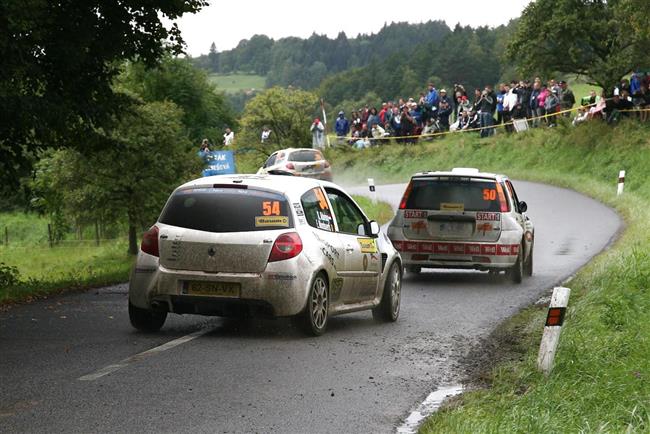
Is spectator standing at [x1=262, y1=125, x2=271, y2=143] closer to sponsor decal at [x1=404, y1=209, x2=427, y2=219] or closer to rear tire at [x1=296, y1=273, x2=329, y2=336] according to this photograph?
sponsor decal at [x1=404, y1=209, x2=427, y2=219]

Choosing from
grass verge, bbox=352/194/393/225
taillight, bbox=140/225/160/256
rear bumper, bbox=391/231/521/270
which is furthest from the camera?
grass verge, bbox=352/194/393/225

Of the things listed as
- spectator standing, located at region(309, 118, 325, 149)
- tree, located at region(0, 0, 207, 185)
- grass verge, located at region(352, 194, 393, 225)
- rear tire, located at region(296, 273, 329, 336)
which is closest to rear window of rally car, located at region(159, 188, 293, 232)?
rear tire, located at region(296, 273, 329, 336)

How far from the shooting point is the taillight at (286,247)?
10.6 m

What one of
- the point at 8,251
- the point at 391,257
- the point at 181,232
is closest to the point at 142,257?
the point at 181,232

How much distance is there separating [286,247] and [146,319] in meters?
1.64

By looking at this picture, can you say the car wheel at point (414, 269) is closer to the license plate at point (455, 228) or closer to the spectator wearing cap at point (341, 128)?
the license plate at point (455, 228)

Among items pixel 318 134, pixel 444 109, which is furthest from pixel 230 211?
pixel 318 134

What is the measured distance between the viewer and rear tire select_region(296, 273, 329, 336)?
10.8 meters

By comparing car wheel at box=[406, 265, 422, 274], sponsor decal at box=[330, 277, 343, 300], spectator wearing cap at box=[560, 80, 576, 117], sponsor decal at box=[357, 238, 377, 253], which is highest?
spectator wearing cap at box=[560, 80, 576, 117]

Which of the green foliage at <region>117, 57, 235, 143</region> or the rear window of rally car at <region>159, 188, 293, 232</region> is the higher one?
the rear window of rally car at <region>159, 188, 293, 232</region>

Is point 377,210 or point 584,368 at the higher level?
point 584,368

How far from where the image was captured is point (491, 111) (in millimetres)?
46750

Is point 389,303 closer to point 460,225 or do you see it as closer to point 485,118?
point 460,225

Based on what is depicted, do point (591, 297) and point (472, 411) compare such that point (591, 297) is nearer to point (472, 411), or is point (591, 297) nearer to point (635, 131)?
point (472, 411)
